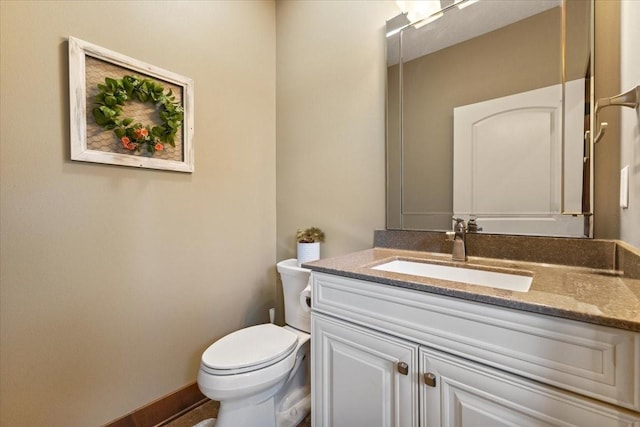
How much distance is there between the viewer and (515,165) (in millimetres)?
1186

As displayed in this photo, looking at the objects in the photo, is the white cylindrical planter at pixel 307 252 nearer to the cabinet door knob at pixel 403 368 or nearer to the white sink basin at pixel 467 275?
the white sink basin at pixel 467 275

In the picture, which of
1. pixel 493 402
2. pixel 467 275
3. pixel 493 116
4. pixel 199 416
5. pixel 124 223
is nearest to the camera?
pixel 493 402

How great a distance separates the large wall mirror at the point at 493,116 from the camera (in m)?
1.07

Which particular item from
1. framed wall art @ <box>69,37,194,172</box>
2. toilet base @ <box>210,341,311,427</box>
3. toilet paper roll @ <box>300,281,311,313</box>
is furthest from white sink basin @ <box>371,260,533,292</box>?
framed wall art @ <box>69,37,194,172</box>

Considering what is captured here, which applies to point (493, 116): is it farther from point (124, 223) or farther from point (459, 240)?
point (124, 223)

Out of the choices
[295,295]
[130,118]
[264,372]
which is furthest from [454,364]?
[130,118]

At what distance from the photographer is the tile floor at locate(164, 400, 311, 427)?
146 cm

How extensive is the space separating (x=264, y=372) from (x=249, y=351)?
12 cm

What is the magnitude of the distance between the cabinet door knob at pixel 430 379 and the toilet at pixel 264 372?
0.67 m

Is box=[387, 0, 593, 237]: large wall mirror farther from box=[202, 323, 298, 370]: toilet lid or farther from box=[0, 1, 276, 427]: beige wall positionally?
box=[0, 1, 276, 427]: beige wall

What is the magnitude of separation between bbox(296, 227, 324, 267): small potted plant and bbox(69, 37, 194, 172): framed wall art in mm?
758

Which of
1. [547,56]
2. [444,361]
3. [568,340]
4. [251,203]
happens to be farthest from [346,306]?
[547,56]

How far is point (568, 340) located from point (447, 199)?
814mm

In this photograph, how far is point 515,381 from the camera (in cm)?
70
